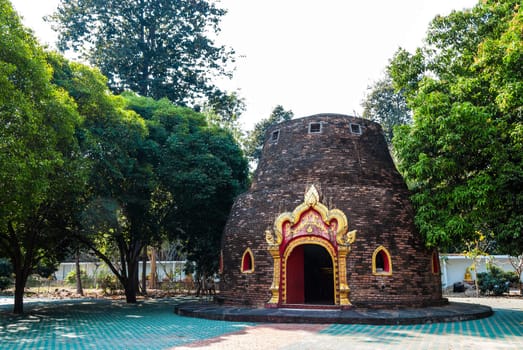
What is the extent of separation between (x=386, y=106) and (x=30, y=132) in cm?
3599

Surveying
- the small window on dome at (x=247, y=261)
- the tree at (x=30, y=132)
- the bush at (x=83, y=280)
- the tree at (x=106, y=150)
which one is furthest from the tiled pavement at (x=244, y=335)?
the bush at (x=83, y=280)

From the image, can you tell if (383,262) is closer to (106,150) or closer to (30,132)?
(106,150)

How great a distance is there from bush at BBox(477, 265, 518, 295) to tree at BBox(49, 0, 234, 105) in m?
20.0

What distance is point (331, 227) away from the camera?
1412 cm

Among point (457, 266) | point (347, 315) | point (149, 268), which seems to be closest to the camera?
point (347, 315)

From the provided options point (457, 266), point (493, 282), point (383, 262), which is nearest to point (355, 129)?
point (383, 262)

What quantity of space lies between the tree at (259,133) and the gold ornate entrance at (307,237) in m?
26.9

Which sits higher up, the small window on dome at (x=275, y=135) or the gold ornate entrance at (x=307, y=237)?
the small window on dome at (x=275, y=135)

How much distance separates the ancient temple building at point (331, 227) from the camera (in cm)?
1373

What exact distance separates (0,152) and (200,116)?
397 inches

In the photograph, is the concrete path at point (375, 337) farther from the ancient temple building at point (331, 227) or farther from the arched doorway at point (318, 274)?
the arched doorway at point (318, 274)

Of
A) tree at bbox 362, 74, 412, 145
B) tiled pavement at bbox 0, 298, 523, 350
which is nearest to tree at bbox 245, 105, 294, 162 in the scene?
tree at bbox 362, 74, 412, 145

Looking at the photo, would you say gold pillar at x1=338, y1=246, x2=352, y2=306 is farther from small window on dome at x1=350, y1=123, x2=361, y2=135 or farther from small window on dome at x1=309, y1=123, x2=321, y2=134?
small window on dome at x1=350, y1=123, x2=361, y2=135

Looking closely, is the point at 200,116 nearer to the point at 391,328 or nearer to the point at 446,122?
the point at 446,122
